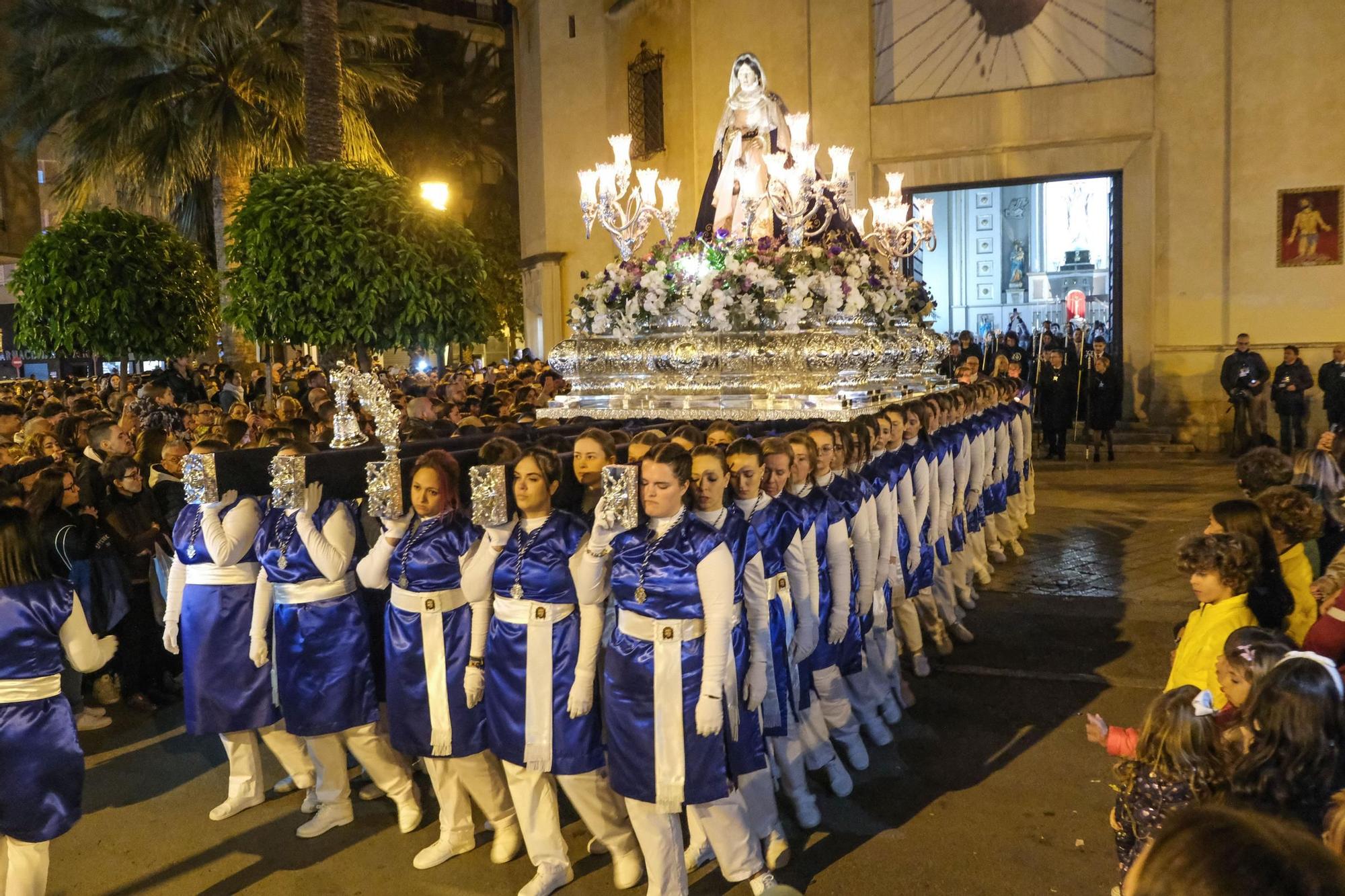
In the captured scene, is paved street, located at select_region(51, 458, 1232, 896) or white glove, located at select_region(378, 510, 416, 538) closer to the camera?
paved street, located at select_region(51, 458, 1232, 896)

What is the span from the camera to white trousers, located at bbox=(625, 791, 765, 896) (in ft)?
14.0

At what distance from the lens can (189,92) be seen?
15812 millimetres

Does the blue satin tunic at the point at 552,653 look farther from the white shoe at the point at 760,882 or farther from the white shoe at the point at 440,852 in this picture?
the white shoe at the point at 760,882

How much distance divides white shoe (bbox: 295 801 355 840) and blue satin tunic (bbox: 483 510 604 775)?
1.20 metres

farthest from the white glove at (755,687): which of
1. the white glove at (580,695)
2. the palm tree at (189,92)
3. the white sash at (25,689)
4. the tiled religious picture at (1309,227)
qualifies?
the tiled religious picture at (1309,227)

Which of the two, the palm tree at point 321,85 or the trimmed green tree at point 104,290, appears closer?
the palm tree at point 321,85

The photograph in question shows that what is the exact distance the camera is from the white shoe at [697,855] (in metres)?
4.68

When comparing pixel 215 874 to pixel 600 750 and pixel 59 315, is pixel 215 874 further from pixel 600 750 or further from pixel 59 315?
pixel 59 315

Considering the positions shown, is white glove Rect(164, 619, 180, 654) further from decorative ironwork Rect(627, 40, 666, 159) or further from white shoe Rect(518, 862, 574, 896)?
decorative ironwork Rect(627, 40, 666, 159)

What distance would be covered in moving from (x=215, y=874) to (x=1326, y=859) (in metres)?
4.54

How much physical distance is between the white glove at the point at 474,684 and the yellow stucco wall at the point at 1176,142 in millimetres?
15186

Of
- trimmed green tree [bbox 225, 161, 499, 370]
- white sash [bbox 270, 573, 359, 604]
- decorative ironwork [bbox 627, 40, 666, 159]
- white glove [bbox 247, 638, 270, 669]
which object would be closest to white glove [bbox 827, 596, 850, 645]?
white sash [bbox 270, 573, 359, 604]

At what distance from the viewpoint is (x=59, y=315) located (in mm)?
14039

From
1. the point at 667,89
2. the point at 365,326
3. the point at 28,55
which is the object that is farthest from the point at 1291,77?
the point at 28,55
